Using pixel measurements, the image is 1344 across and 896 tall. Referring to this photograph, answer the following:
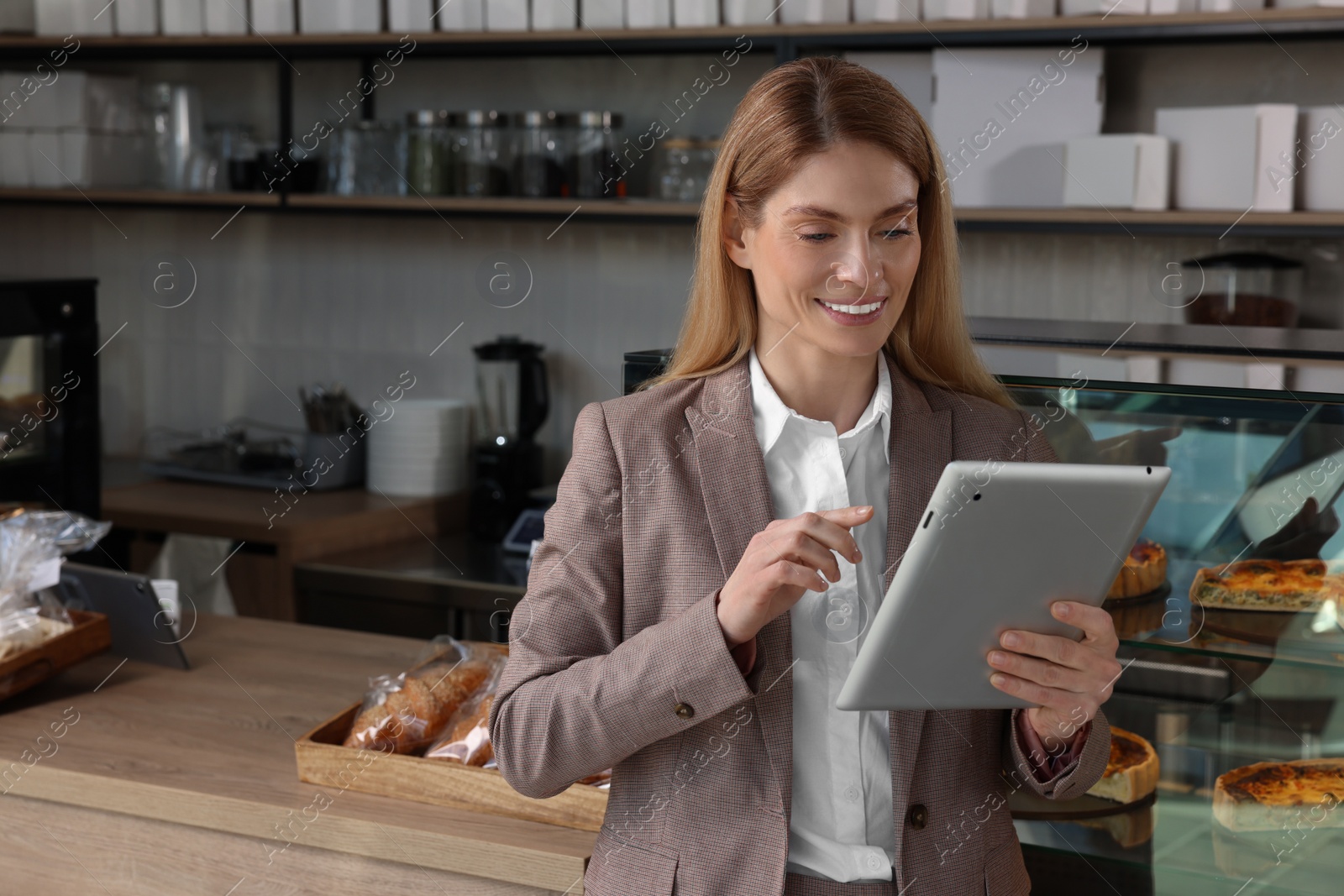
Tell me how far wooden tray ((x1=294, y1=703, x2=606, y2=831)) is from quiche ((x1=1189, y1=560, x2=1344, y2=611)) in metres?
0.67

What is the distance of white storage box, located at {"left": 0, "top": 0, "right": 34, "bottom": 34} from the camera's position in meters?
3.90

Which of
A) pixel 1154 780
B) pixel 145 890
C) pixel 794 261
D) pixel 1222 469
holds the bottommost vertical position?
pixel 145 890

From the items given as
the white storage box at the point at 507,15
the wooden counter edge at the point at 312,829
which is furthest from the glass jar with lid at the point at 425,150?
the wooden counter edge at the point at 312,829

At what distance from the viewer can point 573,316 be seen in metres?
3.61

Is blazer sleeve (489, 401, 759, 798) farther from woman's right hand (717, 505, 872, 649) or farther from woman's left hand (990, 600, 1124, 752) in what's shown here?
woman's left hand (990, 600, 1124, 752)

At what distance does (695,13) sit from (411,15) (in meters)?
0.81

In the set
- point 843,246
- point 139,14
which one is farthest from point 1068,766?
point 139,14

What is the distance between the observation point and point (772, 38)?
294cm

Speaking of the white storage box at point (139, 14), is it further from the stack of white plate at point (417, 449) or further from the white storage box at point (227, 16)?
the stack of white plate at point (417, 449)

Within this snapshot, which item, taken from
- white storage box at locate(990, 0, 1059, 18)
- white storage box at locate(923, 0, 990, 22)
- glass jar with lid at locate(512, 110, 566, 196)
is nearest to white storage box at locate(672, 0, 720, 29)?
glass jar with lid at locate(512, 110, 566, 196)

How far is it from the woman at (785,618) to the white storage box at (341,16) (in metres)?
2.49

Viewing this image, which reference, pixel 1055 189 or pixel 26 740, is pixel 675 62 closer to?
pixel 1055 189

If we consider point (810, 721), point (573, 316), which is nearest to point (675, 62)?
point (573, 316)

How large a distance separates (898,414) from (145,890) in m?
1.05
